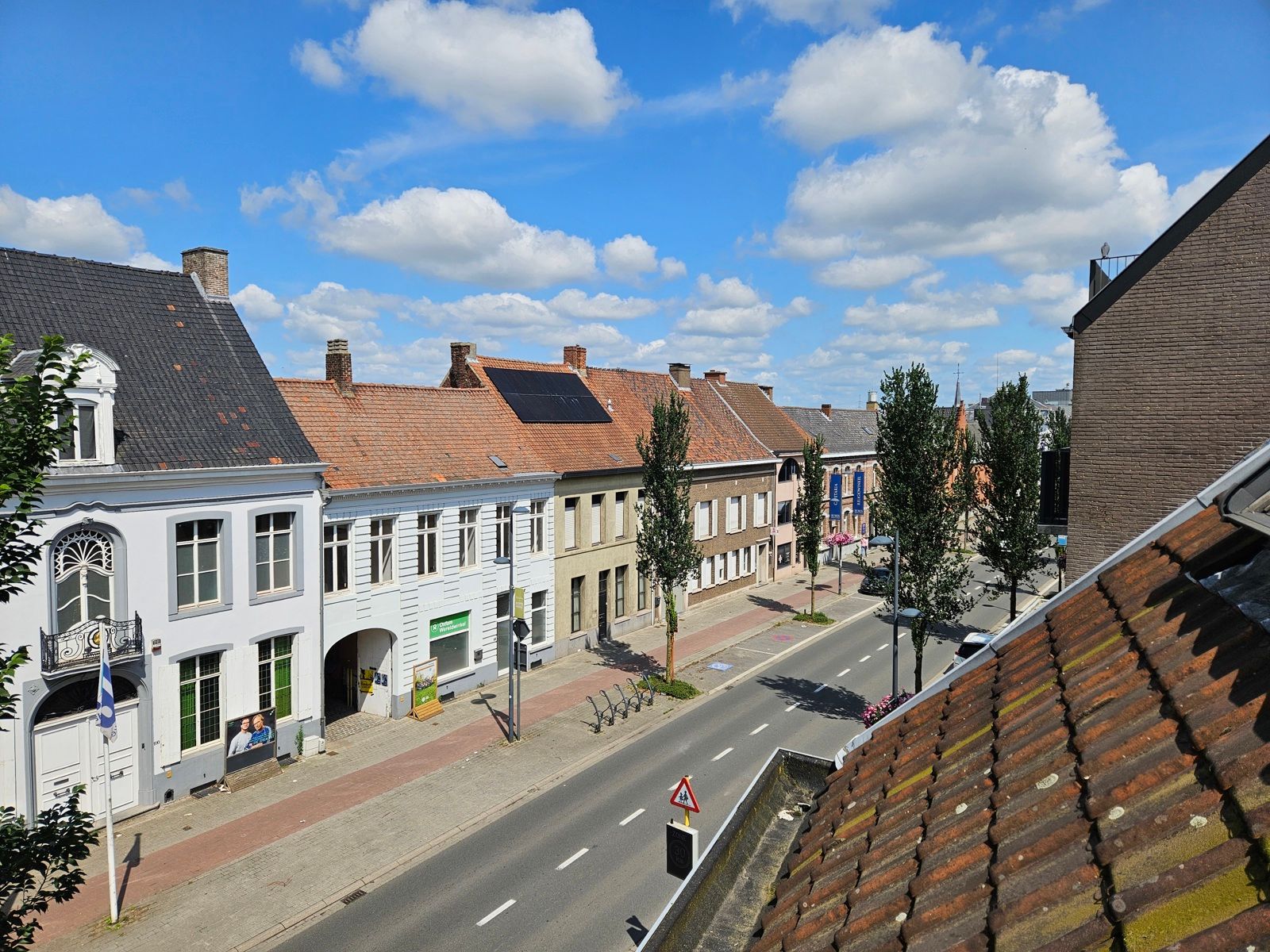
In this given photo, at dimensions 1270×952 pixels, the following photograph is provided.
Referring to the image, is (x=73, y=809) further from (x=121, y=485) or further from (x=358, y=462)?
(x=358, y=462)

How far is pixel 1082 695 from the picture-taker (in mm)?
3658

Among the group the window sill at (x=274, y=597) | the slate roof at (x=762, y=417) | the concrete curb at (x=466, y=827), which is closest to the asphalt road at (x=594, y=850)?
the concrete curb at (x=466, y=827)

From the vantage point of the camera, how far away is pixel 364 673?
82.5 feet

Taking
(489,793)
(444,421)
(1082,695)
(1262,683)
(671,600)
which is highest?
(444,421)

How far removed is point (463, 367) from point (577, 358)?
707cm

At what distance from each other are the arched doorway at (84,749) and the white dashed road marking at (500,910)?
9033 millimetres

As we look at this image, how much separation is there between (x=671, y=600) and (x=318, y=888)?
570 inches

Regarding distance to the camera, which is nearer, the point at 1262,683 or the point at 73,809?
the point at 1262,683

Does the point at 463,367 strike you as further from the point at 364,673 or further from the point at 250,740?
the point at 250,740

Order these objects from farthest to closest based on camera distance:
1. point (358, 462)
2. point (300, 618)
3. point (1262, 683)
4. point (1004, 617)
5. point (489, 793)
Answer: point (1004, 617) → point (358, 462) → point (300, 618) → point (489, 793) → point (1262, 683)

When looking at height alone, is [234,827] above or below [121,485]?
below

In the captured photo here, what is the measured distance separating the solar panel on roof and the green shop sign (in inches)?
333

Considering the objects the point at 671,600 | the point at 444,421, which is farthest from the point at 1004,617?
the point at 444,421

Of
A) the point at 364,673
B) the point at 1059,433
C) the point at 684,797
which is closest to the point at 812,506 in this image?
the point at 1059,433
